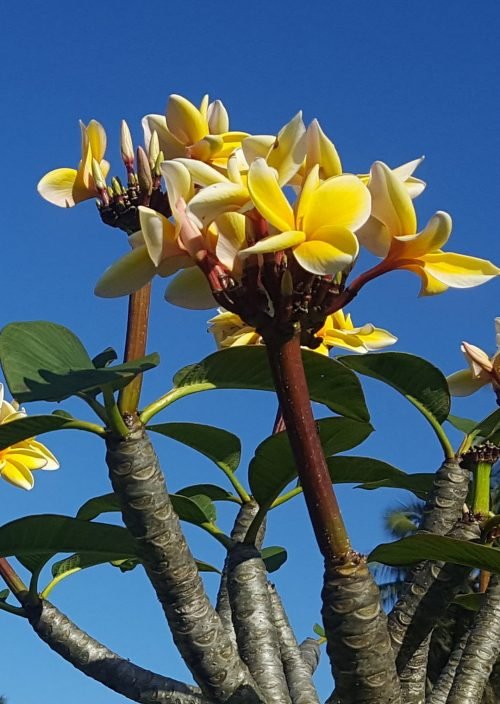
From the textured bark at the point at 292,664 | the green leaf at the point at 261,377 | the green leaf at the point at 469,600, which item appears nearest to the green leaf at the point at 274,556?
the textured bark at the point at 292,664

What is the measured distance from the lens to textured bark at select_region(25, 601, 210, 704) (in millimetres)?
1470

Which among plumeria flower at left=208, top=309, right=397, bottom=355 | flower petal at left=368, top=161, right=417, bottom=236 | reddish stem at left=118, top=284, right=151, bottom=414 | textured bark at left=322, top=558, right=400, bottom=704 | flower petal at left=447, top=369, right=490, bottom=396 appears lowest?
textured bark at left=322, top=558, right=400, bottom=704

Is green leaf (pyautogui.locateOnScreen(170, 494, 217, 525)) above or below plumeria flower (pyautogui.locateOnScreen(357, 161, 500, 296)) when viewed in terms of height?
below

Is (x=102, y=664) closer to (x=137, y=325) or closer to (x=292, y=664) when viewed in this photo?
(x=292, y=664)

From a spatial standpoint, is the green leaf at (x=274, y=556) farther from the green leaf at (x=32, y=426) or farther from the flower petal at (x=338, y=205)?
the flower petal at (x=338, y=205)

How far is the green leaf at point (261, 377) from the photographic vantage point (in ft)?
4.25

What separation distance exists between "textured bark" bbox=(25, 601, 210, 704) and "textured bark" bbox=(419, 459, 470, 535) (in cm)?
46

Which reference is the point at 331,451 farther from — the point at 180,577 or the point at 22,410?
the point at 22,410

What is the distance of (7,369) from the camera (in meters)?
1.11

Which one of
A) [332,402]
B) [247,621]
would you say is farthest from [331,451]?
[247,621]

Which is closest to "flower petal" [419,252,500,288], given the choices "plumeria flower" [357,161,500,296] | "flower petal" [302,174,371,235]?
"plumeria flower" [357,161,500,296]

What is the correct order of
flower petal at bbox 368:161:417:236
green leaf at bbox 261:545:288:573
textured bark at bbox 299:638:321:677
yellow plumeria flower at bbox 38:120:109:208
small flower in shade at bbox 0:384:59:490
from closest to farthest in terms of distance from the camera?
1. flower petal at bbox 368:161:417:236
2. yellow plumeria flower at bbox 38:120:109:208
3. small flower in shade at bbox 0:384:59:490
4. green leaf at bbox 261:545:288:573
5. textured bark at bbox 299:638:321:677

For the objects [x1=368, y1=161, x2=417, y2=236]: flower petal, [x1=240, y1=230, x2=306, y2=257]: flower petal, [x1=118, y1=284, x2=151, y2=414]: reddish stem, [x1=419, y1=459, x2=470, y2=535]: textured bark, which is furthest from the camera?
[x1=419, y1=459, x2=470, y2=535]: textured bark

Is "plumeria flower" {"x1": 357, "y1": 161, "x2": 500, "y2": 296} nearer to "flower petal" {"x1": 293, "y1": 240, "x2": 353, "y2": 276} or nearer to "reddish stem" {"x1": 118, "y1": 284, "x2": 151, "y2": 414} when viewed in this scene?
"flower petal" {"x1": 293, "y1": 240, "x2": 353, "y2": 276}
